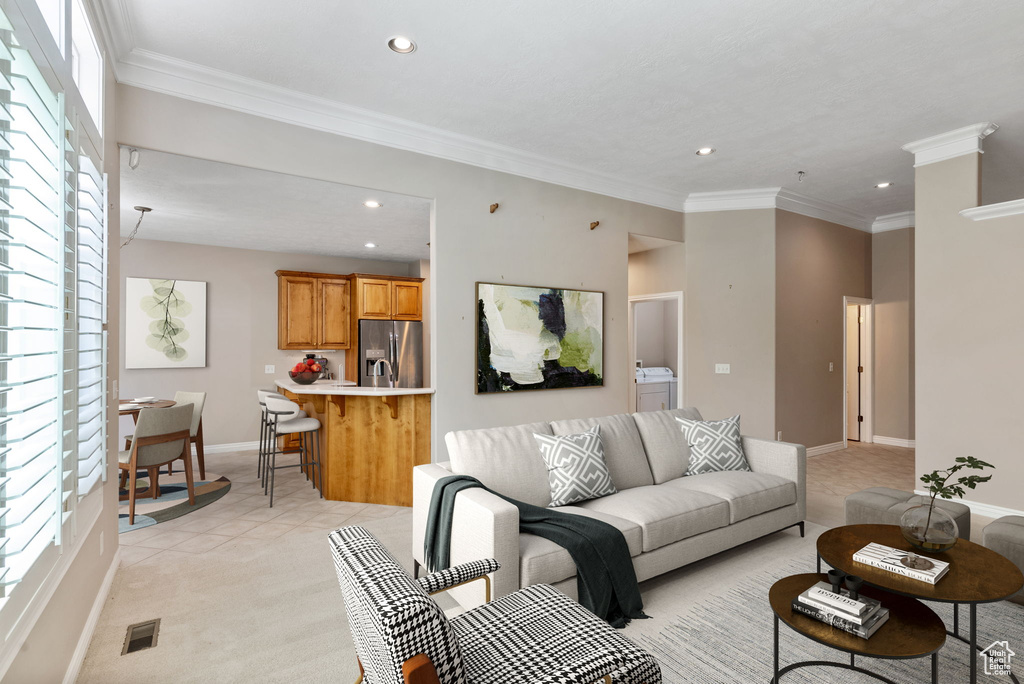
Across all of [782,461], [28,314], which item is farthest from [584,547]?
[28,314]

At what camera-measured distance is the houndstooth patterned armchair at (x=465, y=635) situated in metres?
1.14

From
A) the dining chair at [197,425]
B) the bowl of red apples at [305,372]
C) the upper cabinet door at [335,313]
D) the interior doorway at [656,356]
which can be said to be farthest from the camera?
the interior doorway at [656,356]

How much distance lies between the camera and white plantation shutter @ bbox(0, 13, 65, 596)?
4.03 feet

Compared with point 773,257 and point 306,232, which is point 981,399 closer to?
point 773,257

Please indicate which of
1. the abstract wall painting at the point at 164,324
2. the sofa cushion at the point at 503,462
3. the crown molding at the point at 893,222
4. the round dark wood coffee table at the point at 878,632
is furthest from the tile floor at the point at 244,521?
the crown molding at the point at 893,222

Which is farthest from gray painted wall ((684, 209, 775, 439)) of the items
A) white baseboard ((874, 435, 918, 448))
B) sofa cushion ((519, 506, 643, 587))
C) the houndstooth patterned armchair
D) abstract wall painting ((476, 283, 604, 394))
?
the houndstooth patterned armchair

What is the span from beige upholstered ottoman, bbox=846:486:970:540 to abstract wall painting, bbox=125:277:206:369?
22.5ft

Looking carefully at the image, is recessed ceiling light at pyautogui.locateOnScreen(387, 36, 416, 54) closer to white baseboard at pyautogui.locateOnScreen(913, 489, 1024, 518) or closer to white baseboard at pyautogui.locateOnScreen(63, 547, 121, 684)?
white baseboard at pyautogui.locateOnScreen(63, 547, 121, 684)

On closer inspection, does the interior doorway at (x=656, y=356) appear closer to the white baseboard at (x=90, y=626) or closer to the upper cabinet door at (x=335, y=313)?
the upper cabinet door at (x=335, y=313)

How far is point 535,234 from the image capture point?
15.3ft

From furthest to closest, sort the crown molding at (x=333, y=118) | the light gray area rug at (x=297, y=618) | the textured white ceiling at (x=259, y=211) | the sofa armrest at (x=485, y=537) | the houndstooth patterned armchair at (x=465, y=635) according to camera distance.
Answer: the textured white ceiling at (x=259, y=211) < the crown molding at (x=333, y=118) < the sofa armrest at (x=485, y=537) < the light gray area rug at (x=297, y=618) < the houndstooth patterned armchair at (x=465, y=635)

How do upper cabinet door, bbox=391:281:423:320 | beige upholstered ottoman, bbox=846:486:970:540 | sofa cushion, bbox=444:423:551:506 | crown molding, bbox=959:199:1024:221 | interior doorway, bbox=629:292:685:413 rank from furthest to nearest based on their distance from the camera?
1. interior doorway, bbox=629:292:685:413
2. upper cabinet door, bbox=391:281:423:320
3. crown molding, bbox=959:199:1024:221
4. beige upholstered ottoman, bbox=846:486:970:540
5. sofa cushion, bbox=444:423:551:506

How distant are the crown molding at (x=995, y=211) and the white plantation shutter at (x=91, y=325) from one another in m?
5.56

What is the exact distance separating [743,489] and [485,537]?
5.85 feet
